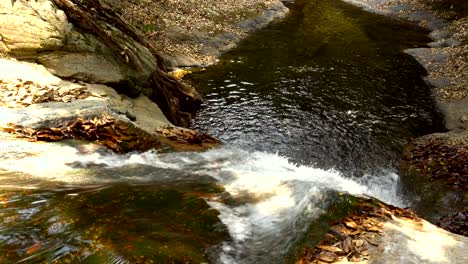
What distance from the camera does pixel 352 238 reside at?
5027 millimetres

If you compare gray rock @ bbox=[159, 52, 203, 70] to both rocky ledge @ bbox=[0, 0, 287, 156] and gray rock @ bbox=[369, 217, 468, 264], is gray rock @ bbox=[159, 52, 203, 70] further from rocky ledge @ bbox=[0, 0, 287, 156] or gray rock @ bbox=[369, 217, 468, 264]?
gray rock @ bbox=[369, 217, 468, 264]

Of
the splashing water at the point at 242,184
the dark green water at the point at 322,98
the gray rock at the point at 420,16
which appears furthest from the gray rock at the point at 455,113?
the gray rock at the point at 420,16

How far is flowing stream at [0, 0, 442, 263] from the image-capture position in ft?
15.2

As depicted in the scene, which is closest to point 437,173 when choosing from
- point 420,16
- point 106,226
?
point 106,226

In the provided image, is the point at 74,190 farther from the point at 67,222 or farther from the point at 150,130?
the point at 150,130

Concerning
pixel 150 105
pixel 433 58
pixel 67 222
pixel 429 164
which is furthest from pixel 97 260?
pixel 433 58

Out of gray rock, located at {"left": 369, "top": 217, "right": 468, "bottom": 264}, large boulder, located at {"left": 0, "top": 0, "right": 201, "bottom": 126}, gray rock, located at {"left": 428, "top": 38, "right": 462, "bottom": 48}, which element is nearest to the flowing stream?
gray rock, located at {"left": 369, "top": 217, "right": 468, "bottom": 264}

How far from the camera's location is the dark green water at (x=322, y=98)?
40.9 feet

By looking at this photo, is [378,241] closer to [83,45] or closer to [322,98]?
[83,45]

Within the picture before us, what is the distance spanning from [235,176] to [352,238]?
9.59 ft

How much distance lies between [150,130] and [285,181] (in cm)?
402

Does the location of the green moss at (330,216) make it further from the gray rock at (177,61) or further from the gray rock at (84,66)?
the gray rock at (177,61)

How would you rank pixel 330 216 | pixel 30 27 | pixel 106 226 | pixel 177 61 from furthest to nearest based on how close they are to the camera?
pixel 177 61 → pixel 30 27 → pixel 330 216 → pixel 106 226

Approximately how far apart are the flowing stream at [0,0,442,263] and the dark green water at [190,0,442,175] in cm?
7
